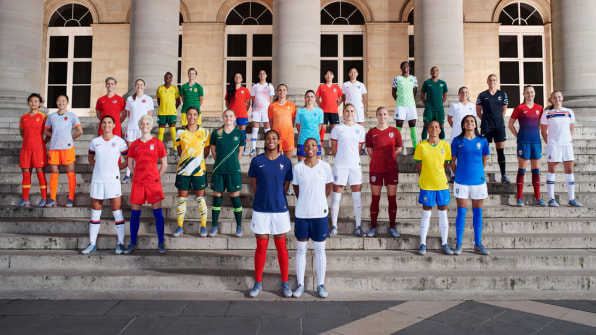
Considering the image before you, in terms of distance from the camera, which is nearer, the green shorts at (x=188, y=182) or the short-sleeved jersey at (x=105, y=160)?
the short-sleeved jersey at (x=105, y=160)

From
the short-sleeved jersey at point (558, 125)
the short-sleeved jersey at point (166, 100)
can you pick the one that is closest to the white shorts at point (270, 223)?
the short-sleeved jersey at point (166, 100)

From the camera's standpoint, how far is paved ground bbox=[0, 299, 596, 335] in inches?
151

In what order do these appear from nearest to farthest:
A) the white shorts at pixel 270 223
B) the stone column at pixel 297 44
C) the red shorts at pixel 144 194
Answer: the white shorts at pixel 270 223, the red shorts at pixel 144 194, the stone column at pixel 297 44

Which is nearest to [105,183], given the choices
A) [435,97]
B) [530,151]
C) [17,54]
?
[435,97]

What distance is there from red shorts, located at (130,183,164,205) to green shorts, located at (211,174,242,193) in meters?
0.81

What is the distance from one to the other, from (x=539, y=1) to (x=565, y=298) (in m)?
17.3

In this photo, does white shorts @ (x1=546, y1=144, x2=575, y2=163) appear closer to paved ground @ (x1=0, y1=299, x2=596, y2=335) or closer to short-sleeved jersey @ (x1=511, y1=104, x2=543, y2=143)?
short-sleeved jersey @ (x1=511, y1=104, x2=543, y2=143)

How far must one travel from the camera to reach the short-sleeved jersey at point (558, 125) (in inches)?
301

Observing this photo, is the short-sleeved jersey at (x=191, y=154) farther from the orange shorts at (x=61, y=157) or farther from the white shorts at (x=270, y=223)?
the orange shorts at (x=61, y=157)

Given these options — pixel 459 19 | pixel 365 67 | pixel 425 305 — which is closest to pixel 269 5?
pixel 365 67

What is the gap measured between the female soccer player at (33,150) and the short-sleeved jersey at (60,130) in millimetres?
282

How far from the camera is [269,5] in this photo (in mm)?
18125

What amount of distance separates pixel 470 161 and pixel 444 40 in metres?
8.48

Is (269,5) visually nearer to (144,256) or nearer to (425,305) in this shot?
(144,256)
